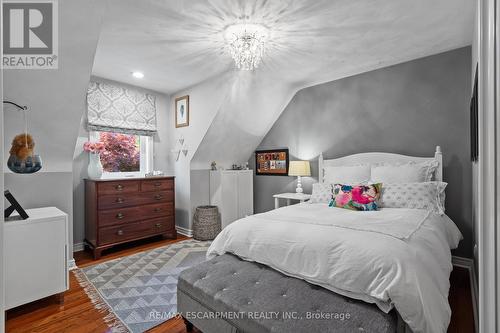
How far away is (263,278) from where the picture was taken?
1.72 meters

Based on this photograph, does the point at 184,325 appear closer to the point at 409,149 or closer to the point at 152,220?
the point at 152,220

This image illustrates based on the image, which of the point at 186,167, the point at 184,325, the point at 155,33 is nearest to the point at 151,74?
the point at 155,33

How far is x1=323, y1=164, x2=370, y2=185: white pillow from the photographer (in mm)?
3146

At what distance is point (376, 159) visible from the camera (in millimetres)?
3289

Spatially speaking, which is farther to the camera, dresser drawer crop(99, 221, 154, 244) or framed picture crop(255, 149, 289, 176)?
framed picture crop(255, 149, 289, 176)

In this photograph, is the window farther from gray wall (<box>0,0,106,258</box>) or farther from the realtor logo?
the realtor logo

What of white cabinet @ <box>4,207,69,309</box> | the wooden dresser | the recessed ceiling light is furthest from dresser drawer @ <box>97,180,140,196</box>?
the recessed ceiling light

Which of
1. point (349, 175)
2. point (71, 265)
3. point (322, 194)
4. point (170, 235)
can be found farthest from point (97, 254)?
point (349, 175)

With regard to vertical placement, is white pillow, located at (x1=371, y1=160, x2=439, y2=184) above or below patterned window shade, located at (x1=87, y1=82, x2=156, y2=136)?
below

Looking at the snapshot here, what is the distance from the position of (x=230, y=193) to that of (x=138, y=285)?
2.05 m

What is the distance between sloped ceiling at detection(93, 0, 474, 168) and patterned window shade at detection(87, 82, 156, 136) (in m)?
0.20

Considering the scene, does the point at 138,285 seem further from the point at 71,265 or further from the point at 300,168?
the point at 300,168

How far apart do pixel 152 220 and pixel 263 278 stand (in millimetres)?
2433

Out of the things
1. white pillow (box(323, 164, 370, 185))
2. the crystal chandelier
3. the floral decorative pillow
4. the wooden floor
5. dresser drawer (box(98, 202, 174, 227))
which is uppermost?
the crystal chandelier
